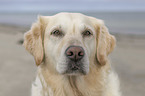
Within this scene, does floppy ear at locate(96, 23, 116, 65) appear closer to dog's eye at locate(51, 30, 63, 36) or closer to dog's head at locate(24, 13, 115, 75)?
dog's head at locate(24, 13, 115, 75)

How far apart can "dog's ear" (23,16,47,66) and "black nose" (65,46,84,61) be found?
0.75 meters

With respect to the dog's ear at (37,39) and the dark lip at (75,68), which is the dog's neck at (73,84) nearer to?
the dog's ear at (37,39)

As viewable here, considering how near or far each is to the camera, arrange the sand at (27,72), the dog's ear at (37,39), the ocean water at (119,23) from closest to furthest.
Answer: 1. the dog's ear at (37,39)
2. the sand at (27,72)
3. the ocean water at (119,23)

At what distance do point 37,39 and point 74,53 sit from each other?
1030 millimetres

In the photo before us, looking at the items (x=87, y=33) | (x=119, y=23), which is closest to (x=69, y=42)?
(x=87, y=33)

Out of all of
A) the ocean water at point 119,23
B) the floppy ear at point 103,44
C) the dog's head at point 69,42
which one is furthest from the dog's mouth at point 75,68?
the ocean water at point 119,23

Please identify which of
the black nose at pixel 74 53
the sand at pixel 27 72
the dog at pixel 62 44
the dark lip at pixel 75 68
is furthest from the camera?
the sand at pixel 27 72

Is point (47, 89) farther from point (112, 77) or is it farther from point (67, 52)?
point (112, 77)

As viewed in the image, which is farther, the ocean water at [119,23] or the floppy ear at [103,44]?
the ocean water at [119,23]

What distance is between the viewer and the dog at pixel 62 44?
3346 millimetres

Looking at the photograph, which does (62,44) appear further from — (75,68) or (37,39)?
(37,39)

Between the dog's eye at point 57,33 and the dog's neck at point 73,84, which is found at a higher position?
the dog's eye at point 57,33

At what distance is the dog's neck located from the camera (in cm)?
343

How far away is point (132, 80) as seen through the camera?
250 inches
